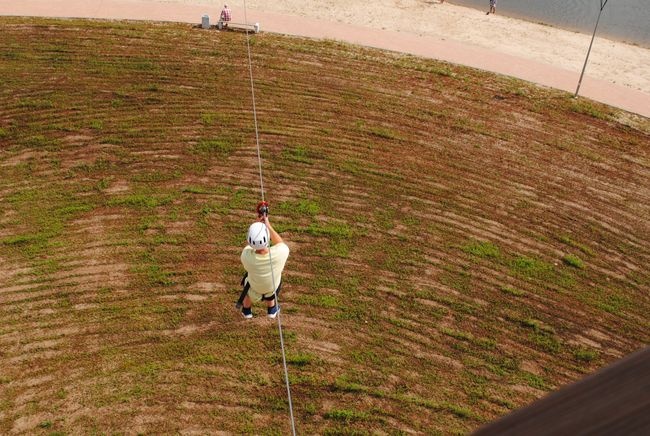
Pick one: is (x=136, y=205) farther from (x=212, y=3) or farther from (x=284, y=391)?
(x=212, y=3)

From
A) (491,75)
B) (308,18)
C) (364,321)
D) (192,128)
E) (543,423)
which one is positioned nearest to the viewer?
(543,423)

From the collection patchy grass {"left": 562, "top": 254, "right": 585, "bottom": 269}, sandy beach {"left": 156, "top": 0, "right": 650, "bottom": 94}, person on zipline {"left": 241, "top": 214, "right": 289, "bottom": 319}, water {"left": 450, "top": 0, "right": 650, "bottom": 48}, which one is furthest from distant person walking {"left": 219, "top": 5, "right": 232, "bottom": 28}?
patchy grass {"left": 562, "top": 254, "right": 585, "bottom": 269}

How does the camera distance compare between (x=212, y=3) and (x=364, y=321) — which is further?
(x=212, y=3)

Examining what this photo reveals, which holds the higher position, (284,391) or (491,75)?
(491,75)

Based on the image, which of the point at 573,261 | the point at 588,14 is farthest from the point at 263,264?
the point at 588,14

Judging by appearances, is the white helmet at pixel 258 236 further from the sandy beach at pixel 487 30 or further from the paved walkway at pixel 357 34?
the sandy beach at pixel 487 30

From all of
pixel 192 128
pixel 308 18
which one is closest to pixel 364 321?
pixel 192 128
